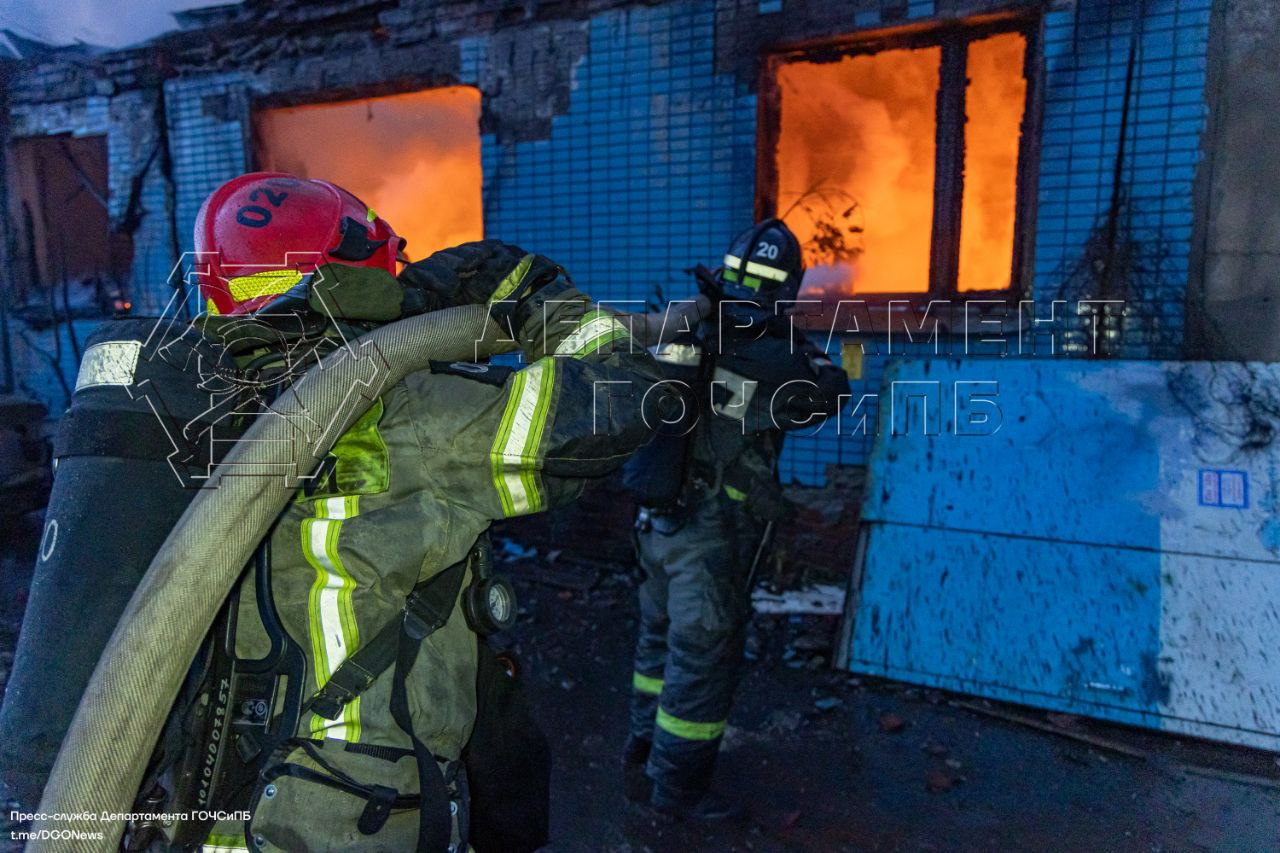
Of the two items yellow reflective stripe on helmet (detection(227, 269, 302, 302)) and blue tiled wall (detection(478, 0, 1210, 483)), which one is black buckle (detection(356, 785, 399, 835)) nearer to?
yellow reflective stripe on helmet (detection(227, 269, 302, 302))

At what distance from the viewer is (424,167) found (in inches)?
238

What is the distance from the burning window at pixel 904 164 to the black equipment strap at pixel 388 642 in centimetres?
372

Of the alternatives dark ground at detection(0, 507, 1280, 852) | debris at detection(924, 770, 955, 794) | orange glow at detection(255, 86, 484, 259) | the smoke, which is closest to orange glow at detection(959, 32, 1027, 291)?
dark ground at detection(0, 507, 1280, 852)

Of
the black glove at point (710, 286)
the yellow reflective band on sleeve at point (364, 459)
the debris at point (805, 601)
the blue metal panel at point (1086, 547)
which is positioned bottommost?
the debris at point (805, 601)

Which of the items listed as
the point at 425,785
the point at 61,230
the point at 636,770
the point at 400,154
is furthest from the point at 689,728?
the point at 61,230

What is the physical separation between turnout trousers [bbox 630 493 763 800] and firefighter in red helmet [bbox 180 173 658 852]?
1385mm

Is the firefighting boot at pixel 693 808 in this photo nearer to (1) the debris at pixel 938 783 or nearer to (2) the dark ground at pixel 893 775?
(2) the dark ground at pixel 893 775

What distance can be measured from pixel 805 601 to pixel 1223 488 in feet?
6.61

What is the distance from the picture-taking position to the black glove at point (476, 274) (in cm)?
154

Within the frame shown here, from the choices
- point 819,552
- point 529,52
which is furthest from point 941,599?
point 529,52

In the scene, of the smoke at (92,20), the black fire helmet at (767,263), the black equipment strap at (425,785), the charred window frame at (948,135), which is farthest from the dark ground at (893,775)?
the smoke at (92,20)

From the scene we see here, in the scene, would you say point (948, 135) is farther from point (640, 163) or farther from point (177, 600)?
point (177, 600)

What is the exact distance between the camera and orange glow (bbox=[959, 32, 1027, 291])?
4.20m

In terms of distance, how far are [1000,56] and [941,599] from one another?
2.97m
